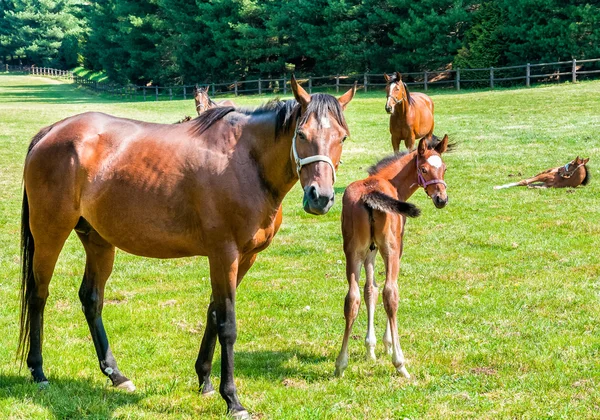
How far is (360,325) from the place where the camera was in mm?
7164

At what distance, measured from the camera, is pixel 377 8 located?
45.0 meters

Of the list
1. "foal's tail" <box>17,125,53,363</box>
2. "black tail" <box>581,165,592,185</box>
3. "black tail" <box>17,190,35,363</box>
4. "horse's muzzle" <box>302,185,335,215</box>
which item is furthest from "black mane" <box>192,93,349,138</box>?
"black tail" <box>581,165,592,185</box>

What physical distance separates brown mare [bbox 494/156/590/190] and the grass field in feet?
1.22

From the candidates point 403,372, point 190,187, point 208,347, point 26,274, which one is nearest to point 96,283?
point 26,274

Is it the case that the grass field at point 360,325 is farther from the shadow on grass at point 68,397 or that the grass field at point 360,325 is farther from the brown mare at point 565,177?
the brown mare at point 565,177

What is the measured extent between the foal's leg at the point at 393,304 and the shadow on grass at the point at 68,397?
6.77 feet

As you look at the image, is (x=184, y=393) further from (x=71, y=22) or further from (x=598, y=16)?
(x=71, y=22)

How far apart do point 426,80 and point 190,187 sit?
1432 inches

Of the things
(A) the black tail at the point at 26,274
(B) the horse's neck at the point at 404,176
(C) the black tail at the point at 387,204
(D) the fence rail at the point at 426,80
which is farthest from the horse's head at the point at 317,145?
(D) the fence rail at the point at 426,80

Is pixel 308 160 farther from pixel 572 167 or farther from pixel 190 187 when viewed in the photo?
pixel 572 167

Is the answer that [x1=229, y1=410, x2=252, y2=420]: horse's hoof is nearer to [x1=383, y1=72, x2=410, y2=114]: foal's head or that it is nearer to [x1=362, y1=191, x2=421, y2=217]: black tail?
[x1=362, y1=191, x2=421, y2=217]: black tail

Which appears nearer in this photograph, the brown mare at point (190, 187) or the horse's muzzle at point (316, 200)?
the horse's muzzle at point (316, 200)

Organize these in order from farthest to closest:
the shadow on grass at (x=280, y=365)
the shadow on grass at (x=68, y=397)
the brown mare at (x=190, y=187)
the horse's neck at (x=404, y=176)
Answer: the horse's neck at (x=404, y=176)
the shadow on grass at (x=280, y=365)
the shadow on grass at (x=68, y=397)
the brown mare at (x=190, y=187)

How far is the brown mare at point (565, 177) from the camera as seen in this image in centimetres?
1370
